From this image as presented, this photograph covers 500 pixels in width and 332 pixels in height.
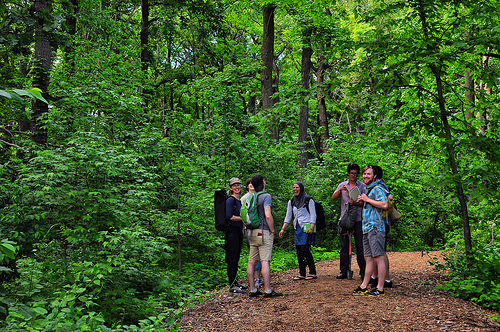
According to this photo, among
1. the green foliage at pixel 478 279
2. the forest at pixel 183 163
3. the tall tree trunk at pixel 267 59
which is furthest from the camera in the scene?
the tall tree trunk at pixel 267 59

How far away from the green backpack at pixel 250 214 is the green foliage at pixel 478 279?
317 centimetres

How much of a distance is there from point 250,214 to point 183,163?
2.51 meters

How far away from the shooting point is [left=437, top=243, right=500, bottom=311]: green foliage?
5.62 meters

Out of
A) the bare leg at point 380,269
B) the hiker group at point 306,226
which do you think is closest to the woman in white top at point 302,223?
the hiker group at point 306,226

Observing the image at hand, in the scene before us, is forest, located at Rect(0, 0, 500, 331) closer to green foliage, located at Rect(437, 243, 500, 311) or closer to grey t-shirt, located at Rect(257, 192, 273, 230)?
green foliage, located at Rect(437, 243, 500, 311)

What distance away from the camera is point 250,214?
6422 mm

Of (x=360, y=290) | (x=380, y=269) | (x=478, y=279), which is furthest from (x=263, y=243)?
(x=478, y=279)

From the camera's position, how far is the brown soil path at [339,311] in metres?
4.70

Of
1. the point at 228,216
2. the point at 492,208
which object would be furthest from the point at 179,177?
the point at 492,208

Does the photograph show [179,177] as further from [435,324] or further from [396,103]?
[435,324]

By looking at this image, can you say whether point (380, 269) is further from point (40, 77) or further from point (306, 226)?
point (40, 77)

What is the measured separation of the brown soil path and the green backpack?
123cm

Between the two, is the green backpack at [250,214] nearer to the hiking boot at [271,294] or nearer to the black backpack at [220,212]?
the black backpack at [220,212]

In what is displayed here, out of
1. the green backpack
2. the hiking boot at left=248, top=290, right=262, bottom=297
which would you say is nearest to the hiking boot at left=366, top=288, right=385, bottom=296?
→ the hiking boot at left=248, top=290, right=262, bottom=297
